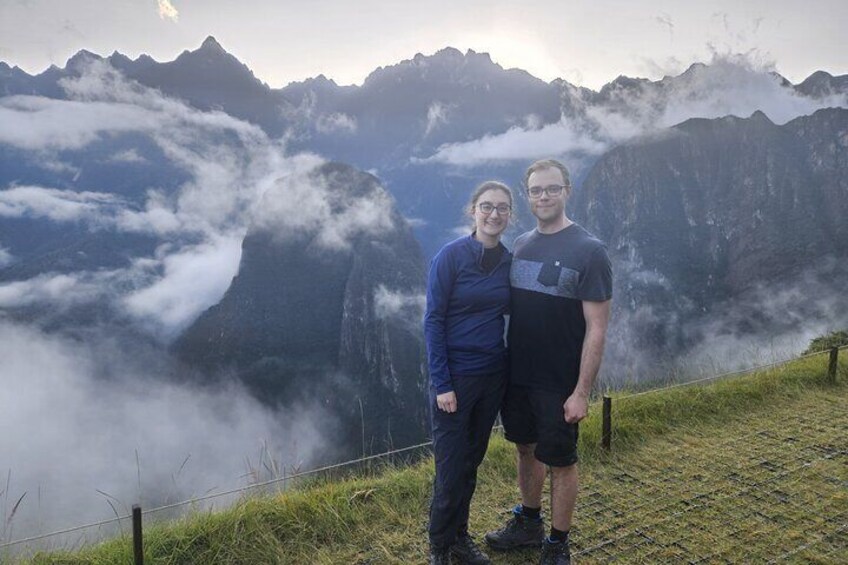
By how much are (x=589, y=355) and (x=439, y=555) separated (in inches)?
48.9

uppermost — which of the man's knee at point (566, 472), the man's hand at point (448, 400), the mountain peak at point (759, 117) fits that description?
the mountain peak at point (759, 117)

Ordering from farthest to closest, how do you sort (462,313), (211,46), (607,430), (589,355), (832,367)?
(211,46)
(832,367)
(607,430)
(462,313)
(589,355)

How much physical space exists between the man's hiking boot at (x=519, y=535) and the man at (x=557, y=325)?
0.23 metres

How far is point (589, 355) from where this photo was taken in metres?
2.50

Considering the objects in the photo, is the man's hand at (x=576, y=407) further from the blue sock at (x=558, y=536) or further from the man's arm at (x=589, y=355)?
the blue sock at (x=558, y=536)

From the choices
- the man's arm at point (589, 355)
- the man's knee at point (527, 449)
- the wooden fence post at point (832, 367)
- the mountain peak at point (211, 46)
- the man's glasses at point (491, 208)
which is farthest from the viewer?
the mountain peak at point (211, 46)

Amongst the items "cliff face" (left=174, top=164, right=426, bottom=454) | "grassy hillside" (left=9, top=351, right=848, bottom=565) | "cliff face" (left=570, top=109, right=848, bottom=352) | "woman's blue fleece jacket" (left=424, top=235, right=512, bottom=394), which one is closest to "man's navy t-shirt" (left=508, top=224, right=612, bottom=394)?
"woman's blue fleece jacket" (left=424, top=235, right=512, bottom=394)

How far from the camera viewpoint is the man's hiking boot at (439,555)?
270cm

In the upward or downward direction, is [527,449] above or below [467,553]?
above

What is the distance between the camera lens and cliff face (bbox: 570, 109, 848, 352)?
292 ft

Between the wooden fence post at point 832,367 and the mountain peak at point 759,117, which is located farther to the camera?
the mountain peak at point 759,117

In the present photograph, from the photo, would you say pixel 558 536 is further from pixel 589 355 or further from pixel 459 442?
pixel 589 355

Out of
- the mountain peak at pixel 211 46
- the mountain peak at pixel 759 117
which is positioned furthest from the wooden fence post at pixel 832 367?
the mountain peak at pixel 211 46

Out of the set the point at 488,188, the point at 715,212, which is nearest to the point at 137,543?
the point at 488,188
